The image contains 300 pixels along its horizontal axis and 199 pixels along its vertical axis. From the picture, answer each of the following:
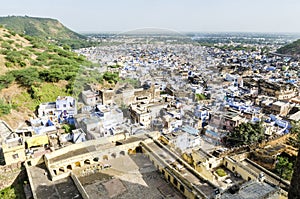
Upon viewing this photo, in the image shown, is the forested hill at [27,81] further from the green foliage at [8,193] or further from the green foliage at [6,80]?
the green foliage at [8,193]

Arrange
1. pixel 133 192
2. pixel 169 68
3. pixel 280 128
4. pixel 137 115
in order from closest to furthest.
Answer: pixel 133 192, pixel 169 68, pixel 137 115, pixel 280 128

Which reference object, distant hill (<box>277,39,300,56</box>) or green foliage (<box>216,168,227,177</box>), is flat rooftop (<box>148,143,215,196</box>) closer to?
green foliage (<box>216,168,227,177</box>)

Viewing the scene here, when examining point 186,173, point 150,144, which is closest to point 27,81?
point 150,144

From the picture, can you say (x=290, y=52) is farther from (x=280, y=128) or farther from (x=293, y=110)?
(x=280, y=128)

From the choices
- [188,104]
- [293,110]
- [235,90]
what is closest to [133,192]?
[188,104]

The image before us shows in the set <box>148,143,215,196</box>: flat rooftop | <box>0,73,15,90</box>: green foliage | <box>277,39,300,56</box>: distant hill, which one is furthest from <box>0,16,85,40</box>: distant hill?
<box>148,143,215,196</box>: flat rooftop

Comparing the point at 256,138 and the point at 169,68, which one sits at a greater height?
the point at 169,68
